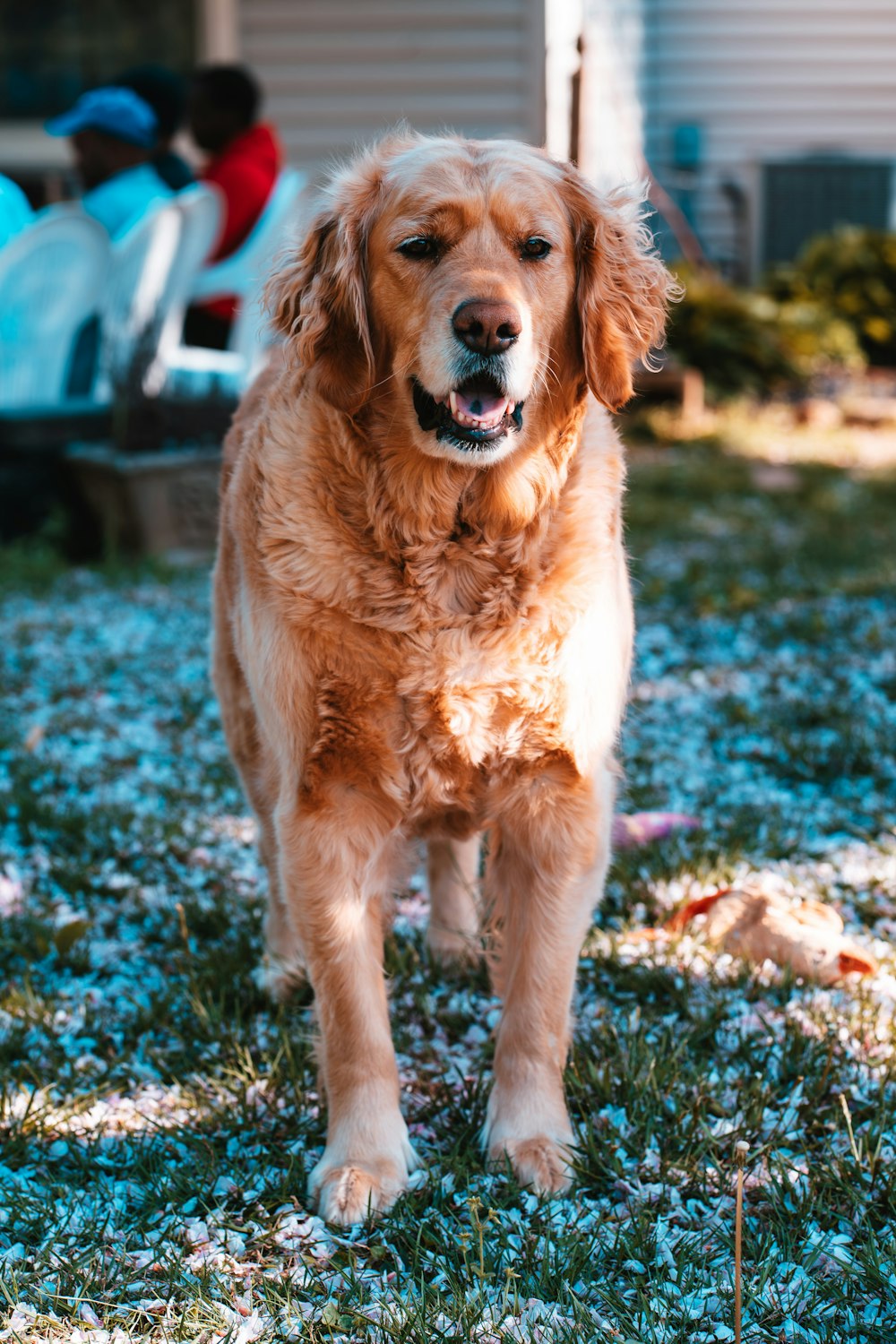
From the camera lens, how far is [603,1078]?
2.60 m

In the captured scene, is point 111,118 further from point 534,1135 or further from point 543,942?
point 534,1135

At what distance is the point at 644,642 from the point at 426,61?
20.2 feet

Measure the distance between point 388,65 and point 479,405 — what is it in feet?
28.2

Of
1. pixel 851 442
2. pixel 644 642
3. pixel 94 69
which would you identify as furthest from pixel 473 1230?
pixel 94 69

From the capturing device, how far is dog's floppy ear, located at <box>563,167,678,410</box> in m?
2.51

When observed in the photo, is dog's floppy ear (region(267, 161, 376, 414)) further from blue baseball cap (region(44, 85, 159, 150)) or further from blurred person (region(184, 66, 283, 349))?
blurred person (region(184, 66, 283, 349))

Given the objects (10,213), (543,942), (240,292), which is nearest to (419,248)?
(543,942)

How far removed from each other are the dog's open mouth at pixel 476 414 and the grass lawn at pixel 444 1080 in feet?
3.99

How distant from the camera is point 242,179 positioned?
7910 mm

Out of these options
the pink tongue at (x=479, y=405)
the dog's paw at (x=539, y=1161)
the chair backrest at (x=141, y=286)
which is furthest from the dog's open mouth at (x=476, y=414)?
the chair backrest at (x=141, y=286)

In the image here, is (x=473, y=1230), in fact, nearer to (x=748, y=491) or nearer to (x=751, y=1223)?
(x=751, y=1223)

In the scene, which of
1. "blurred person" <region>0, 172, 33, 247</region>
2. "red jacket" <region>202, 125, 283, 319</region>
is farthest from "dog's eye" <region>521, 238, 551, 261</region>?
"red jacket" <region>202, 125, 283, 319</region>

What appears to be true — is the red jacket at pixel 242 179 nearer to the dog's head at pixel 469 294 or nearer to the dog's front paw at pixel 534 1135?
the dog's head at pixel 469 294

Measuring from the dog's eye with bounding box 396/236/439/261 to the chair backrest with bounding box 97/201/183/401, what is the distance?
182 inches
